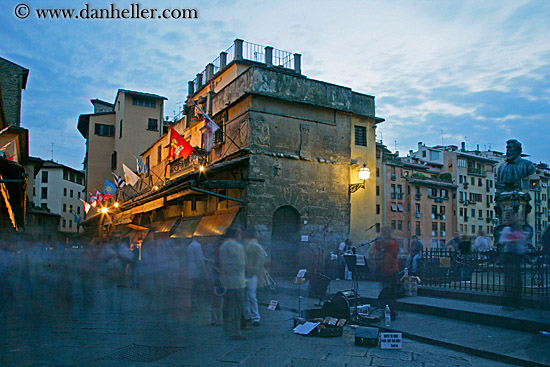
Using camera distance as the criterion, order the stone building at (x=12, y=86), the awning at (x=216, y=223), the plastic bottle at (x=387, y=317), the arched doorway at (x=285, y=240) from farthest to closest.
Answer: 1. the stone building at (x=12, y=86)
2. the arched doorway at (x=285, y=240)
3. the awning at (x=216, y=223)
4. the plastic bottle at (x=387, y=317)

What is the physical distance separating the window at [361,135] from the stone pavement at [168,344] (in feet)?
44.9

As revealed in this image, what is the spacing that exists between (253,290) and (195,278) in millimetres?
2310

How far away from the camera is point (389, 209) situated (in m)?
59.2

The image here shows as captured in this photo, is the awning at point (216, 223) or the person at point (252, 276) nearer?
the person at point (252, 276)

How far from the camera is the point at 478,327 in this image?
8.30 meters

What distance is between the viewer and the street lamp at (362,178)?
2136 centimetres

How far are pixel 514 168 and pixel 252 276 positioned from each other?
8.28m

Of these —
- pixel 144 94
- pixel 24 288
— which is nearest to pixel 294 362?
pixel 24 288

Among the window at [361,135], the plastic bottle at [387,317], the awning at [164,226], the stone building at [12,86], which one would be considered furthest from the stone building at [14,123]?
the plastic bottle at [387,317]

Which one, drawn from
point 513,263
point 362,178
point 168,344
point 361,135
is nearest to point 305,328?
point 168,344

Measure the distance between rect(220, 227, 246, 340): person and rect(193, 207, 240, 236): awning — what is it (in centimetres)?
1030

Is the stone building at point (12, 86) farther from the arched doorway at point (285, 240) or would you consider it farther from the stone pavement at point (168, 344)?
the stone pavement at point (168, 344)

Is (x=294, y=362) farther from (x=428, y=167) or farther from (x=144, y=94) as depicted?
(x=428, y=167)

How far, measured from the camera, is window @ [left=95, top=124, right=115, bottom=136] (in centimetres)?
4672
